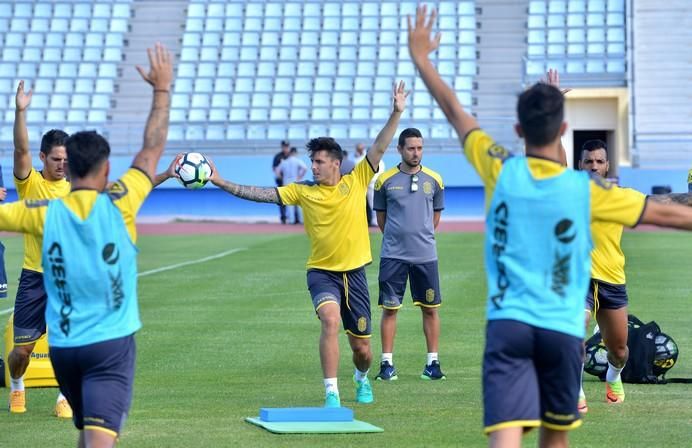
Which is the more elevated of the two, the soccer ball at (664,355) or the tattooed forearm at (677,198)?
the tattooed forearm at (677,198)

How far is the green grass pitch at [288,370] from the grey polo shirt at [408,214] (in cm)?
121

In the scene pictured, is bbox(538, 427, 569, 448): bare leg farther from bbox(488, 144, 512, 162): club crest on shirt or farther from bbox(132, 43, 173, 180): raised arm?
bbox(132, 43, 173, 180): raised arm

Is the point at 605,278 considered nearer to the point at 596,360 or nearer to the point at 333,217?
the point at 596,360

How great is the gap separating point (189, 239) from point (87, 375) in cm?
2598

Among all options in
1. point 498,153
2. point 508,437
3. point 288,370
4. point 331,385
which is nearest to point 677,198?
point 498,153

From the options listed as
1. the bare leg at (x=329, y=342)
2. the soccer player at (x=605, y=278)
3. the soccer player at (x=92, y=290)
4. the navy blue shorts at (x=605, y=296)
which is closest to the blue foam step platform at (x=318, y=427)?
the bare leg at (x=329, y=342)

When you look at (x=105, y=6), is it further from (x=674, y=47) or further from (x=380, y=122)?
(x=674, y=47)

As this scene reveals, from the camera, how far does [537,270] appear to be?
223 inches

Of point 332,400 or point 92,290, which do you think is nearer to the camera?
point 92,290

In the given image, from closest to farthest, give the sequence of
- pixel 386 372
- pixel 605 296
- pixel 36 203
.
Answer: pixel 36 203
pixel 605 296
pixel 386 372

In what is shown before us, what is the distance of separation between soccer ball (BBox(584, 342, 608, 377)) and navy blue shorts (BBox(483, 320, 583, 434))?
6.14 metres

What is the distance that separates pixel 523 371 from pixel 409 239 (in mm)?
6871

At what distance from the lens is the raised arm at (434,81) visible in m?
6.02

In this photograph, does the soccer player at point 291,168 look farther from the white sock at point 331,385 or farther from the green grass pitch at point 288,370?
the white sock at point 331,385
